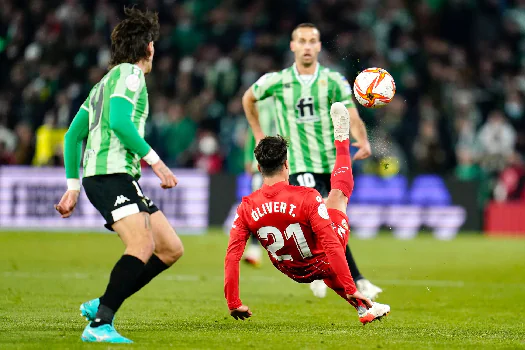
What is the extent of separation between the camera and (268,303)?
30.6ft

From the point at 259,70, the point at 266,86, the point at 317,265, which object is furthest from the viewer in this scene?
the point at 259,70

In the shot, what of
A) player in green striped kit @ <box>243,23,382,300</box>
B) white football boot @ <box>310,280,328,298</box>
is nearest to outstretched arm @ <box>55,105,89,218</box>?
player in green striped kit @ <box>243,23,382,300</box>

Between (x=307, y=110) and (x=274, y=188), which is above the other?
(x=307, y=110)

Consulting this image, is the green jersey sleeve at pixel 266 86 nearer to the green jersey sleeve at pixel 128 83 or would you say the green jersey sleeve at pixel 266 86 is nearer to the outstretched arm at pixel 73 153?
the outstretched arm at pixel 73 153

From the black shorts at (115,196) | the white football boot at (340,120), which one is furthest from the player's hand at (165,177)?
the white football boot at (340,120)

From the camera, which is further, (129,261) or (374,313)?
(374,313)

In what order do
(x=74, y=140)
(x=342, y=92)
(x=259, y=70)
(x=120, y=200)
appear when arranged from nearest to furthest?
(x=120, y=200)
(x=74, y=140)
(x=342, y=92)
(x=259, y=70)

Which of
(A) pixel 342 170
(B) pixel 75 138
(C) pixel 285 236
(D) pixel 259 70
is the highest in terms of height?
(D) pixel 259 70

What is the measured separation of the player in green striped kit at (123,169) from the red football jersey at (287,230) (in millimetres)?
469

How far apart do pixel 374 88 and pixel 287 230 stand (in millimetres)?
2085

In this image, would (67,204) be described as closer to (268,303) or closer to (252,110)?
(268,303)

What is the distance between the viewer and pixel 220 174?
64.8 feet

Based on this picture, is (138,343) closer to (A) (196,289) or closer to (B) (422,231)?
(A) (196,289)

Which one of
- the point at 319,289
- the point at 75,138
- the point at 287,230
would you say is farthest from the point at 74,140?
the point at 319,289
